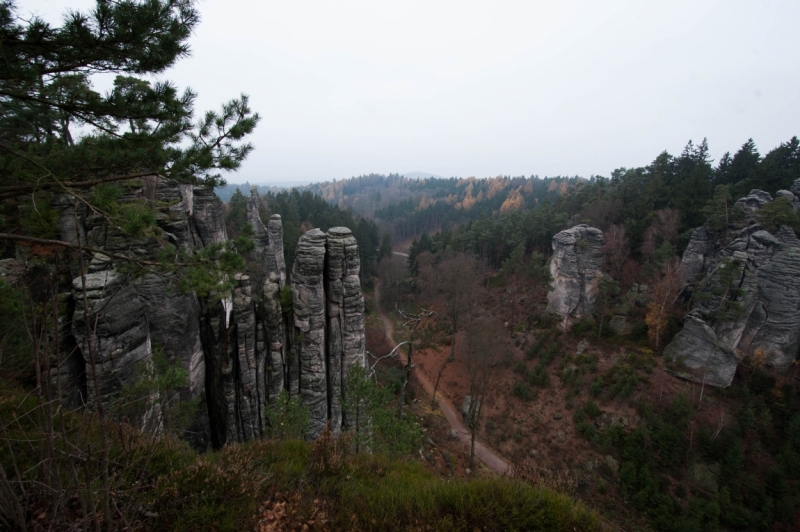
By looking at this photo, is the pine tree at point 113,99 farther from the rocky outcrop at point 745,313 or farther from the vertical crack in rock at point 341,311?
the rocky outcrop at point 745,313

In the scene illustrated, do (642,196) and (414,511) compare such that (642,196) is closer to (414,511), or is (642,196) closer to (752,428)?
(752,428)

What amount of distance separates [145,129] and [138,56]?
143 centimetres

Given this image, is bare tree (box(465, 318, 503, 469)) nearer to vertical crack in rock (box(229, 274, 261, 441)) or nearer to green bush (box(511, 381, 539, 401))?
green bush (box(511, 381, 539, 401))

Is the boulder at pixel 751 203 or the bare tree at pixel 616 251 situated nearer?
the boulder at pixel 751 203

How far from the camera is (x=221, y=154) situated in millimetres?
6199

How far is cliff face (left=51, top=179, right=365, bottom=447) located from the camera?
926 centimetres

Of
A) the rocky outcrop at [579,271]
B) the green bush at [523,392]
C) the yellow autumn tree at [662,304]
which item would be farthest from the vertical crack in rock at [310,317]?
the rocky outcrop at [579,271]

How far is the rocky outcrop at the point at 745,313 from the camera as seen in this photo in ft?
63.7

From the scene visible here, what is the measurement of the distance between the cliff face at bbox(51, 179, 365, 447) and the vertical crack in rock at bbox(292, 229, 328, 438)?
38 millimetres

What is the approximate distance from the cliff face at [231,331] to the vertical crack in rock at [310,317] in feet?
0.13

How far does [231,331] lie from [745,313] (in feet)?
91.0

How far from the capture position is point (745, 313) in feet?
65.5

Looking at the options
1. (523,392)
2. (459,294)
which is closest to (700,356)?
(523,392)

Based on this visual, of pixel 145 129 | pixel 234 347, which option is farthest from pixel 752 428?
pixel 145 129
